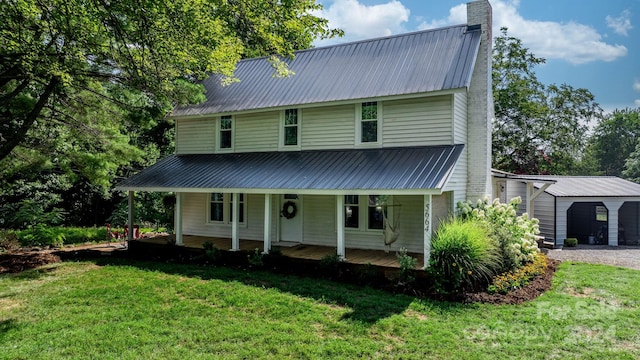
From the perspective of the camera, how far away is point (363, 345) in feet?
17.3

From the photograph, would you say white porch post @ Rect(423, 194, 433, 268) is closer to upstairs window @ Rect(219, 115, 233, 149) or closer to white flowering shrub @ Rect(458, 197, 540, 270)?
white flowering shrub @ Rect(458, 197, 540, 270)

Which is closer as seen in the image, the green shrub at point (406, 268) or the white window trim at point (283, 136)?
the green shrub at point (406, 268)

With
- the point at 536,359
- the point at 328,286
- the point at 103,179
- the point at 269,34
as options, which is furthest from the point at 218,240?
the point at 536,359

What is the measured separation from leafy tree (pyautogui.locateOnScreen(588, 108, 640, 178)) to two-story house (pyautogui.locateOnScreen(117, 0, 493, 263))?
51.7 meters

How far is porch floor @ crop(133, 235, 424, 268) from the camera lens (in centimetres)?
934

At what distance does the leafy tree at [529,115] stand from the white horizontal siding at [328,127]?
1708 centimetres

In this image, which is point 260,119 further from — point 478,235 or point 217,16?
point 478,235

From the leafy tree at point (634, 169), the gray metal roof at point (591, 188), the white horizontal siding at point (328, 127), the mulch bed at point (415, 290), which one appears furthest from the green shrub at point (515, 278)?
the leafy tree at point (634, 169)

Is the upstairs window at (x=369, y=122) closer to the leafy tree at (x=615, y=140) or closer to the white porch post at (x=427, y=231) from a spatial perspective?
the white porch post at (x=427, y=231)

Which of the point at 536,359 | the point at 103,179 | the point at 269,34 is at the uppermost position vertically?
the point at 269,34

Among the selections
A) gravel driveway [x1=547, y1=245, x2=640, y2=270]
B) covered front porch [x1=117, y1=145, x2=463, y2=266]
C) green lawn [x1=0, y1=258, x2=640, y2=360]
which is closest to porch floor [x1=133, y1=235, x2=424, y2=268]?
covered front porch [x1=117, y1=145, x2=463, y2=266]

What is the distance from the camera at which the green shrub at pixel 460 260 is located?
307 inches

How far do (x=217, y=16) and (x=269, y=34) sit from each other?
4.01ft

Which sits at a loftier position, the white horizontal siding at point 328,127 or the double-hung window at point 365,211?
the white horizontal siding at point 328,127
